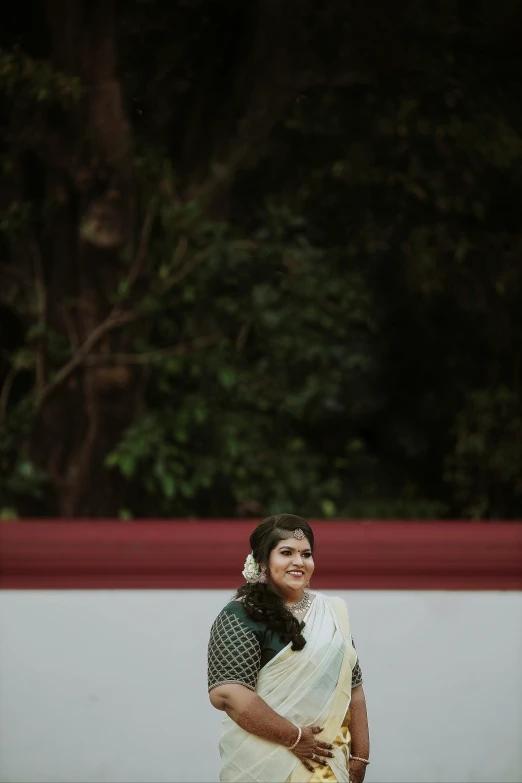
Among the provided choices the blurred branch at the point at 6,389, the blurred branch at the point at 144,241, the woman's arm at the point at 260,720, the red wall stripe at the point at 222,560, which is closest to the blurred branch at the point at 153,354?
the blurred branch at the point at 144,241

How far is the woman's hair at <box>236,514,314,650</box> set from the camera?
78.7 inches

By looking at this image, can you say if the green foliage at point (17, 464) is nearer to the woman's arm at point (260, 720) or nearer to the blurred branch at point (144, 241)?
the blurred branch at point (144, 241)

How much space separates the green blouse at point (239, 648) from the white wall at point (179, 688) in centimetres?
133

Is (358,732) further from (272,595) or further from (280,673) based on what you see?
(272,595)

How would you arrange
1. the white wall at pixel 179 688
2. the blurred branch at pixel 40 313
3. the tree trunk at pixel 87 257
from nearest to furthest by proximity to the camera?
the white wall at pixel 179 688 < the tree trunk at pixel 87 257 < the blurred branch at pixel 40 313

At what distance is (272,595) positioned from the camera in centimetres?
203

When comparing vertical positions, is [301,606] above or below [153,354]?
below

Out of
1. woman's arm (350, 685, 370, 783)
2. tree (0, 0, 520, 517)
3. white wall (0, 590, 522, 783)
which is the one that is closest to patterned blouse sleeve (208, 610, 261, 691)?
woman's arm (350, 685, 370, 783)

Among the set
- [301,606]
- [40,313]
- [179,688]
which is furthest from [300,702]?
[40,313]

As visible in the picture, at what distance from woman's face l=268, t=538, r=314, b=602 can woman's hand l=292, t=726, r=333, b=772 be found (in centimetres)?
27

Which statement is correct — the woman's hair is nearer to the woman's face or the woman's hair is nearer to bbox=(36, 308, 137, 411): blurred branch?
the woman's face

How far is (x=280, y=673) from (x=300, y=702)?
0.07 metres

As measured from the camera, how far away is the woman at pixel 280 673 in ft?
6.46

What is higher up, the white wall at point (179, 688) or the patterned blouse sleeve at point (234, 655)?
the patterned blouse sleeve at point (234, 655)
